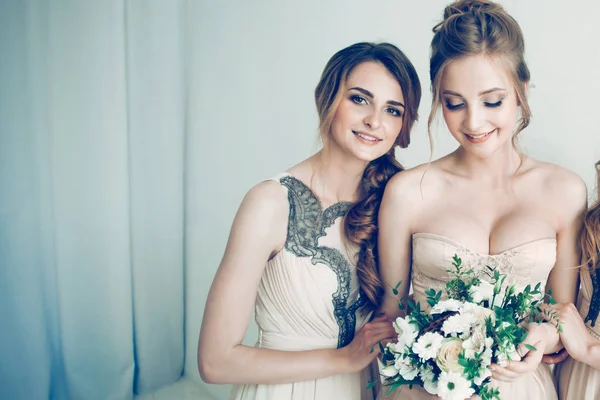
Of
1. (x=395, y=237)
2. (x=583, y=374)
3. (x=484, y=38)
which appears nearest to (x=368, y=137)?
(x=395, y=237)

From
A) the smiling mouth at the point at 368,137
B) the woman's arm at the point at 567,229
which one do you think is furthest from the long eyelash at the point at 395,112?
the woman's arm at the point at 567,229

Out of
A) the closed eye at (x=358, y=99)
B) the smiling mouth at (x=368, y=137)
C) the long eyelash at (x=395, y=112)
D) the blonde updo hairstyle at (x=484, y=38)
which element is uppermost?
the blonde updo hairstyle at (x=484, y=38)

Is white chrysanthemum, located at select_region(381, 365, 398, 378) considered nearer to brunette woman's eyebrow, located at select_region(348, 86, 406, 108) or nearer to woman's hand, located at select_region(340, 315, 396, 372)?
woman's hand, located at select_region(340, 315, 396, 372)

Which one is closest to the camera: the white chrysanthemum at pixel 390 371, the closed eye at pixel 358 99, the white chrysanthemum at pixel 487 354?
the white chrysanthemum at pixel 487 354

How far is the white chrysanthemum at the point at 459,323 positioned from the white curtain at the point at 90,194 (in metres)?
2.25

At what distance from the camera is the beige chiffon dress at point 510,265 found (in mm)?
1724

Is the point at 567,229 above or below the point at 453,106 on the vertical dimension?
below

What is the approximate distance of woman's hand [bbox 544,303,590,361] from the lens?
5.36 ft

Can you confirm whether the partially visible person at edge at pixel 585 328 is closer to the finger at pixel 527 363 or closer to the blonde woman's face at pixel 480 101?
the finger at pixel 527 363

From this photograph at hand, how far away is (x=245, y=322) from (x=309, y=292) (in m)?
0.23

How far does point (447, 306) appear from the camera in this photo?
1474 millimetres

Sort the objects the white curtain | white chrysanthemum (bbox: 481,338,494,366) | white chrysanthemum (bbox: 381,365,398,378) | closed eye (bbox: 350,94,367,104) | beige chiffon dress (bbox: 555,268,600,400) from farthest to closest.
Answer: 1. the white curtain
2. closed eye (bbox: 350,94,367,104)
3. beige chiffon dress (bbox: 555,268,600,400)
4. white chrysanthemum (bbox: 381,365,398,378)
5. white chrysanthemum (bbox: 481,338,494,366)

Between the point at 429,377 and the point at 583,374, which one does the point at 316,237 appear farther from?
the point at 583,374

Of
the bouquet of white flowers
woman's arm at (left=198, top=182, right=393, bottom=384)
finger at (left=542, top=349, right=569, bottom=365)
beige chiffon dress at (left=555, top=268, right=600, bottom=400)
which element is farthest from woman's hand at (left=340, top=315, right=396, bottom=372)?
beige chiffon dress at (left=555, top=268, right=600, bottom=400)
